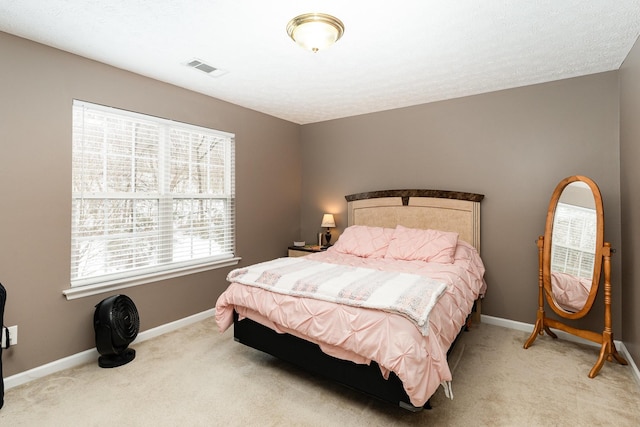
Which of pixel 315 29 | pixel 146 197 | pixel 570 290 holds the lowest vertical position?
pixel 570 290

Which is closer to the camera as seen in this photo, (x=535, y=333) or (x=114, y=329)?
(x=114, y=329)

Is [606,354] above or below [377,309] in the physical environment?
below

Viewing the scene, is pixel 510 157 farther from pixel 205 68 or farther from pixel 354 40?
pixel 205 68

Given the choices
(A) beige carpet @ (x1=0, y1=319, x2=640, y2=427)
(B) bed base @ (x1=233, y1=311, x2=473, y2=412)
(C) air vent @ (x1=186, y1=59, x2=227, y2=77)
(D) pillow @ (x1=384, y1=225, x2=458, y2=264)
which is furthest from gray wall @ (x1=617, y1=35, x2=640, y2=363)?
(C) air vent @ (x1=186, y1=59, x2=227, y2=77)

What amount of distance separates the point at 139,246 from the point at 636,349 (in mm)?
4277

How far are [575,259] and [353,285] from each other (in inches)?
81.0

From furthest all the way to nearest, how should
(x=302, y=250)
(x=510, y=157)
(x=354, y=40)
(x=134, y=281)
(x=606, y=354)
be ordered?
(x=302, y=250) → (x=510, y=157) → (x=134, y=281) → (x=606, y=354) → (x=354, y=40)

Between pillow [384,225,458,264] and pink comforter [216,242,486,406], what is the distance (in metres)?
0.27

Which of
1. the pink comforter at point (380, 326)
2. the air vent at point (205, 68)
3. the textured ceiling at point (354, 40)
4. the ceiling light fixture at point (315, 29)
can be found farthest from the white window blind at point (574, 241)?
the air vent at point (205, 68)

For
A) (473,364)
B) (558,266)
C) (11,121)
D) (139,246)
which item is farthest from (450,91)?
(11,121)

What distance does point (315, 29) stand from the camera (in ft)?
6.83

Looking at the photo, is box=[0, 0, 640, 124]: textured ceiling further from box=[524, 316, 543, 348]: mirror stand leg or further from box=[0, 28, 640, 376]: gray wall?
box=[524, 316, 543, 348]: mirror stand leg

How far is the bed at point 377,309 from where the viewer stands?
1.81m

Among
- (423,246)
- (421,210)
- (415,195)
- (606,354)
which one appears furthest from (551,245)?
(415,195)
